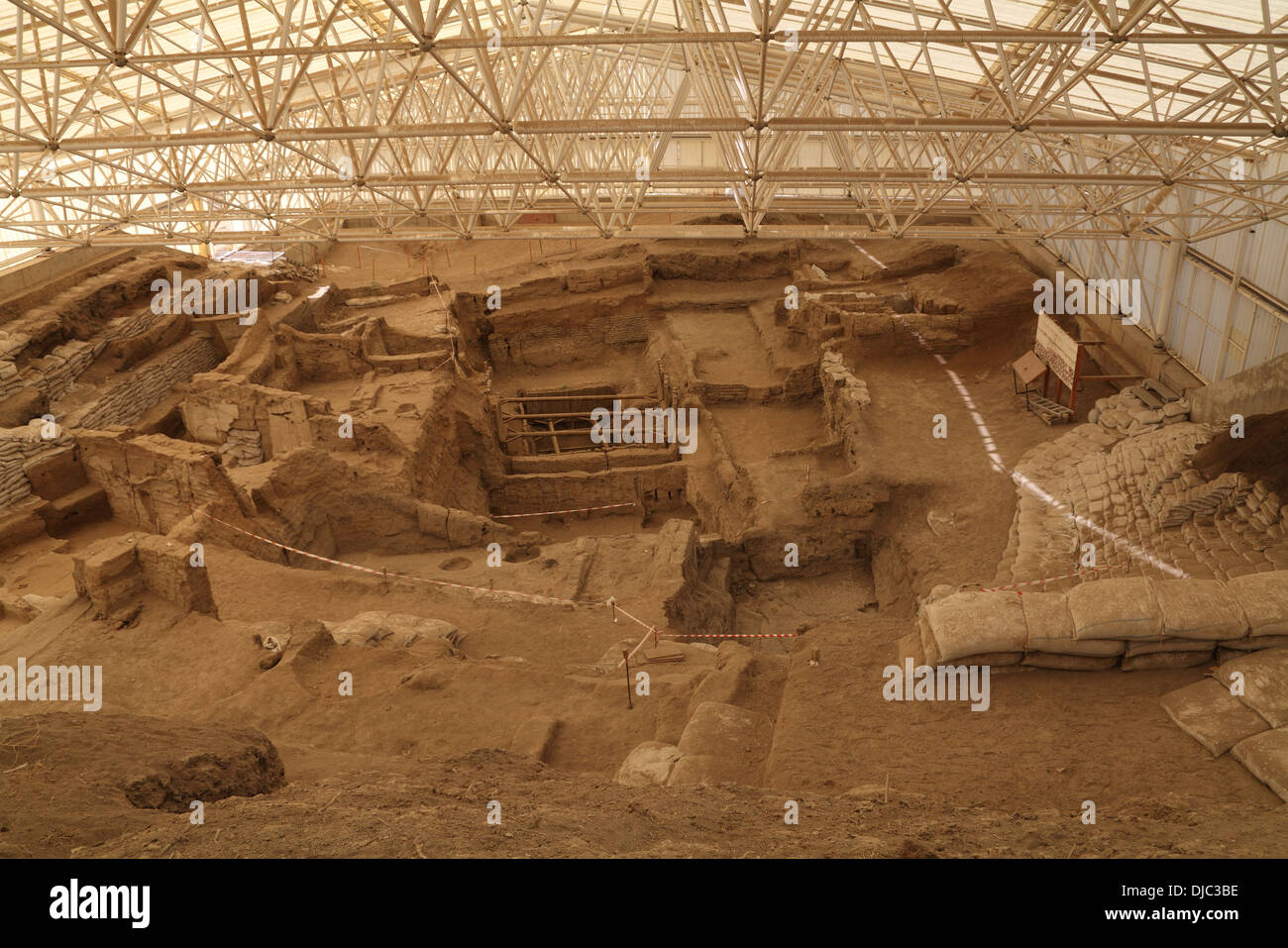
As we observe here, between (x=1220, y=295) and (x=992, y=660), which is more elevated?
(x=1220, y=295)

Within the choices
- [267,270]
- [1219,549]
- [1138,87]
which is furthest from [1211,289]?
[267,270]

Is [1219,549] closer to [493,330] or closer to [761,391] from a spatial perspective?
[761,391]

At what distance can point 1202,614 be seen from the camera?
7.03 metres

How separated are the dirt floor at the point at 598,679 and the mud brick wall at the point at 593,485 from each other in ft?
0.37

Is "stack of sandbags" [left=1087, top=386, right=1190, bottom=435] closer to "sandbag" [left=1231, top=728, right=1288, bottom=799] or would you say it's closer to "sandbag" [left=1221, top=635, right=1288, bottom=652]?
"sandbag" [left=1221, top=635, right=1288, bottom=652]

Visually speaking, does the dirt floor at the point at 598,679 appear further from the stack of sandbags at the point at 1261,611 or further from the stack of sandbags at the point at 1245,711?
the stack of sandbags at the point at 1261,611

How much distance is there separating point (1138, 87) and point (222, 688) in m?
13.3

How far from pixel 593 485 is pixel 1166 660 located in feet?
33.6

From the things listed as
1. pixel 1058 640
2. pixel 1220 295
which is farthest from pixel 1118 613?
pixel 1220 295

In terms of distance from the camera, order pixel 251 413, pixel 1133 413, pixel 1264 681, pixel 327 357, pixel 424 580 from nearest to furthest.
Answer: pixel 1264 681 < pixel 424 580 < pixel 1133 413 < pixel 251 413 < pixel 327 357

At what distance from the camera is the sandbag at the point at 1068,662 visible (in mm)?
7336

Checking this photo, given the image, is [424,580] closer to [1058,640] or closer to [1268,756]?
[1058,640]

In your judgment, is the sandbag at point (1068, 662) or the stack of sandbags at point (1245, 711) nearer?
the stack of sandbags at point (1245, 711)

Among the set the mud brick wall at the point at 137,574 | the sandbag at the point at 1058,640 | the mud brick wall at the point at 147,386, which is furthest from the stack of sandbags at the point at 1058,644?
the mud brick wall at the point at 147,386
